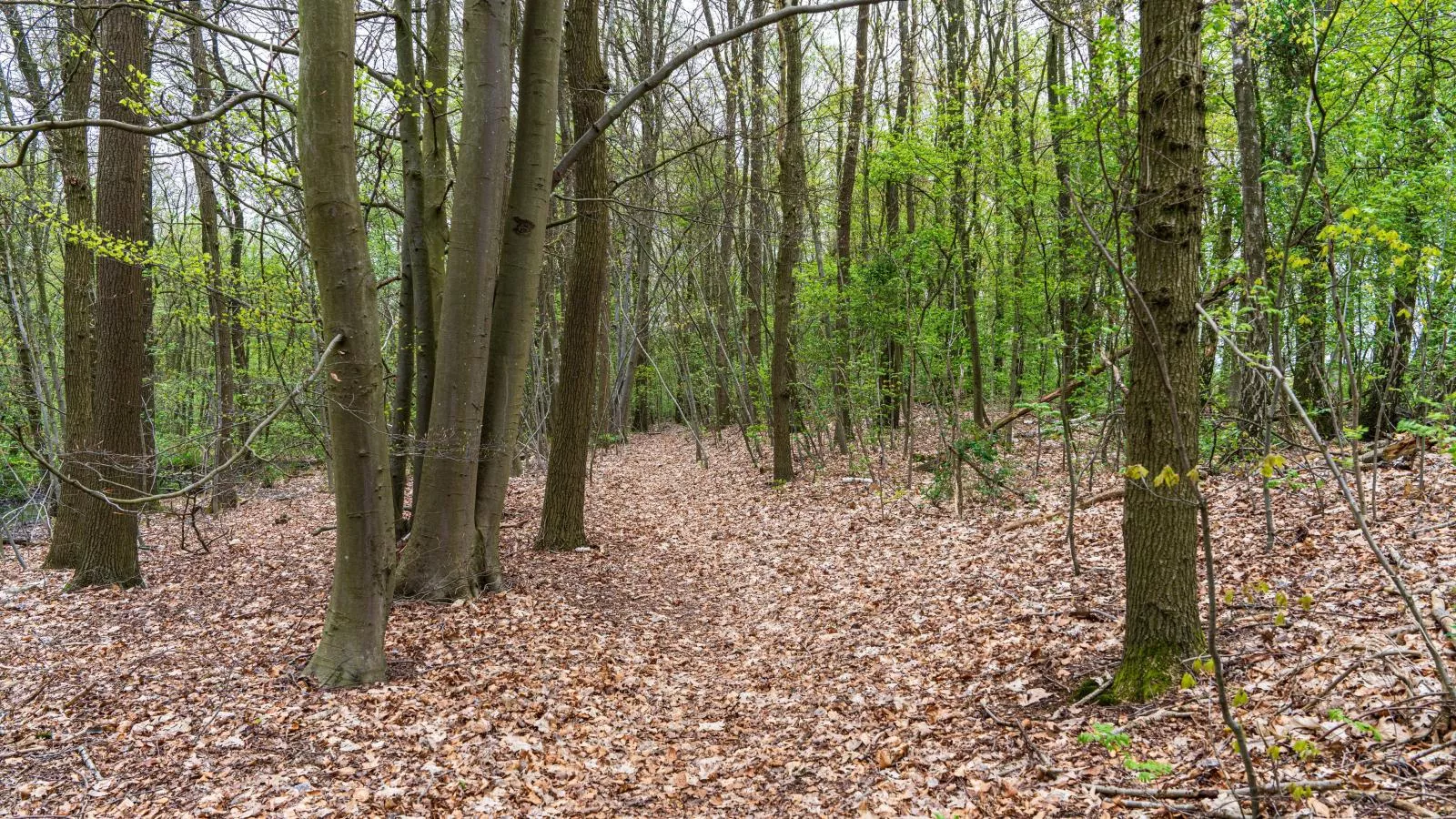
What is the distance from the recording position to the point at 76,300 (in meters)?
8.16

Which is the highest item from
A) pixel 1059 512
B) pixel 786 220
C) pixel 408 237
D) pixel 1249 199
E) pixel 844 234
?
pixel 844 234

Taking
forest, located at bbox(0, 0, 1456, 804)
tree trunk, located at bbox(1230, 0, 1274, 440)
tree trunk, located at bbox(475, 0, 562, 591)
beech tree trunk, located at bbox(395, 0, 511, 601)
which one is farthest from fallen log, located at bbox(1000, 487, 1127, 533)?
beech tree trunk, located at bbox(395, 0, 511, 601)

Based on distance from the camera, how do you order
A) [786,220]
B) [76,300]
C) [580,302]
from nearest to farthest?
[76,300], [580,302], [786,220]

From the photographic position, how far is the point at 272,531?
10414 mm

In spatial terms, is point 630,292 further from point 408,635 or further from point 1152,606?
point 1152,606

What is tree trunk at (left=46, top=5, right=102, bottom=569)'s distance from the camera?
288 inches

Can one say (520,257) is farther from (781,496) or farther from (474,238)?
(781,496)

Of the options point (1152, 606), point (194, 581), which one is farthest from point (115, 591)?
point (1152, 606)

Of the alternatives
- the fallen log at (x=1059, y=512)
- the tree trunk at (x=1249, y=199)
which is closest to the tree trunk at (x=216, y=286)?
the fallen log at (x=1059, y=512)

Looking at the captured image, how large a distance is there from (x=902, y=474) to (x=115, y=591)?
376 inches

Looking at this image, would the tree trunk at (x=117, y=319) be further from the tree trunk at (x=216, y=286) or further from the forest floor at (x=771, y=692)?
the tree trunk at (x=216, y=286)

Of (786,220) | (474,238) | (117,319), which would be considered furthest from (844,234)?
(117,319)

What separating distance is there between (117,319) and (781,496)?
27.3ft

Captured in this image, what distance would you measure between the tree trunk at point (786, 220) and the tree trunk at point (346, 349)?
731 centimetres
